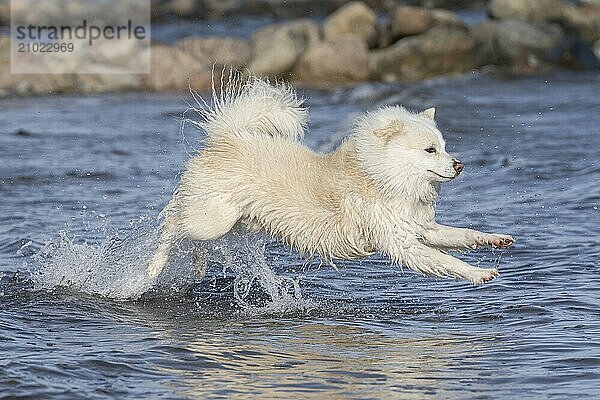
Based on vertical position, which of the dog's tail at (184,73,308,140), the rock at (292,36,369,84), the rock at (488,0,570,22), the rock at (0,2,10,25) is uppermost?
the rock at (0,2,10,25)

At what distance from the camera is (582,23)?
25469mm

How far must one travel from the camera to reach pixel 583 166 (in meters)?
11.7

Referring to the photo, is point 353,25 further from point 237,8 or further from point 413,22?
point 237,8

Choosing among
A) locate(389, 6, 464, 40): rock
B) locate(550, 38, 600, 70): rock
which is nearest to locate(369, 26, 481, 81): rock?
locate(550, 38, 600, 70): rock

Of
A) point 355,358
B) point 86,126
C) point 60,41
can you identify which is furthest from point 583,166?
point 60,41

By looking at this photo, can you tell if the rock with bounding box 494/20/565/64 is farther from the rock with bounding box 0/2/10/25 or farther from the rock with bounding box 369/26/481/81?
the rock with bounding box 0/2/10/25

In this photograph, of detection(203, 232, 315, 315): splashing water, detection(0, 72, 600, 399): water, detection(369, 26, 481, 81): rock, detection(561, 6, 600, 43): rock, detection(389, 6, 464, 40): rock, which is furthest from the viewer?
detection(561, 6, 600, 43): rock

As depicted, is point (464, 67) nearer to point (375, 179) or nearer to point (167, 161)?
point (167, 161)

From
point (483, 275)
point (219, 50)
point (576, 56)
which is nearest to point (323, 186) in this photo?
point (483, 275)

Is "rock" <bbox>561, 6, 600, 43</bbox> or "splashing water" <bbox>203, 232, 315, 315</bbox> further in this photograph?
"rock" <bbox>561, 6, 600, 43</bbox>

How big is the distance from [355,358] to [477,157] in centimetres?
704

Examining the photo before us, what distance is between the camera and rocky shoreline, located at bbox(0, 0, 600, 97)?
21.4m

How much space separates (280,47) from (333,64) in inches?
44.1

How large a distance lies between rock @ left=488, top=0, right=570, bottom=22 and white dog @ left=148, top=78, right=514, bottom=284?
19114 millimetres
